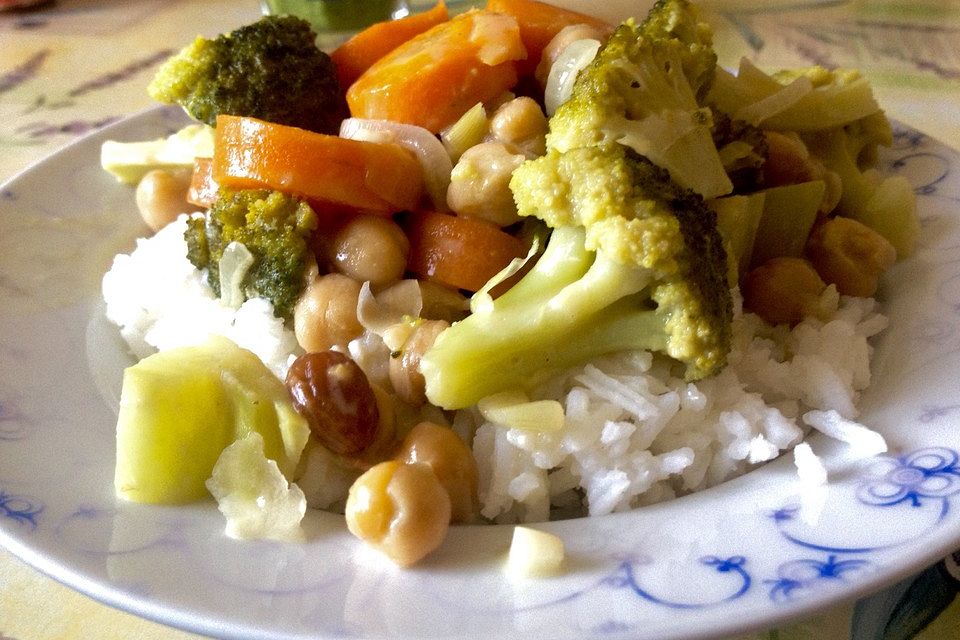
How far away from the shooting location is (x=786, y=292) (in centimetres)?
213

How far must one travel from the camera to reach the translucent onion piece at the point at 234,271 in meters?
2.07

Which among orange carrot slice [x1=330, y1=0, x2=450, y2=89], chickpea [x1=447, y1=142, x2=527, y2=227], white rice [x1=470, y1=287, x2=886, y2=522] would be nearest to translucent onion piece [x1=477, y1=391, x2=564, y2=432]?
white rice [x1=470, y1=287, x2=886, y2=522]

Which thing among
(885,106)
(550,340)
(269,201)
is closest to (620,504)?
(550,340)

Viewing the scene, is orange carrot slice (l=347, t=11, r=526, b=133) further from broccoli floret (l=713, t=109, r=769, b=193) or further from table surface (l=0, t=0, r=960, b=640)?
table surface (l=0, t=0, r=960, b=640)

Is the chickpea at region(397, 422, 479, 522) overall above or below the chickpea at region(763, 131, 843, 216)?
below

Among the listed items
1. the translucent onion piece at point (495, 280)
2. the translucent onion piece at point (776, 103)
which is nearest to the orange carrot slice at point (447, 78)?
the translucent onion piece at point (495, 280)

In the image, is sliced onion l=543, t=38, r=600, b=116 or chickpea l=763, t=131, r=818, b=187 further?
chickpea l=763, t=131, r=818, b=187

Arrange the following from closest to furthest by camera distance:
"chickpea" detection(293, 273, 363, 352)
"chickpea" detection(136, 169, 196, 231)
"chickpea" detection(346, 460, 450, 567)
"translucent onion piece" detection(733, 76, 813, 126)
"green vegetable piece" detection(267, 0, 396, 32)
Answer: "chickpea" detection(346, 460, 450, 567)
"chickpea" detection(293, 273, 363, 352)
"translucent onion piece" detection(733, 76, 813, 126)
"chickpea" detection(136, 169, 196, 231)
"green vegetable piece" detection(267, 0, 396, 32)

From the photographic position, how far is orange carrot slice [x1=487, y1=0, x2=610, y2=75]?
7.48 ft

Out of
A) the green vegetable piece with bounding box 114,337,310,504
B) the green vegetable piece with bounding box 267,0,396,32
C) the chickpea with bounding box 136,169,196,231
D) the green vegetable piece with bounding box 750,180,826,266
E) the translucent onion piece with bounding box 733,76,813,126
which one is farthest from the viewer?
the green vegetable piece with bounding box 267,0,396,32

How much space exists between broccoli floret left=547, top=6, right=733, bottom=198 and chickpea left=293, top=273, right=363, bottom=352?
0.54 meters

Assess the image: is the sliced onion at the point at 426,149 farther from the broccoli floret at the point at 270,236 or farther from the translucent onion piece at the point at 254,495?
the translucent onion piece at the point at 254,495

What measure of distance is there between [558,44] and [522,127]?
32 cm

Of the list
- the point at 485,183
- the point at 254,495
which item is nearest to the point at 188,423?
the point at 254,495
